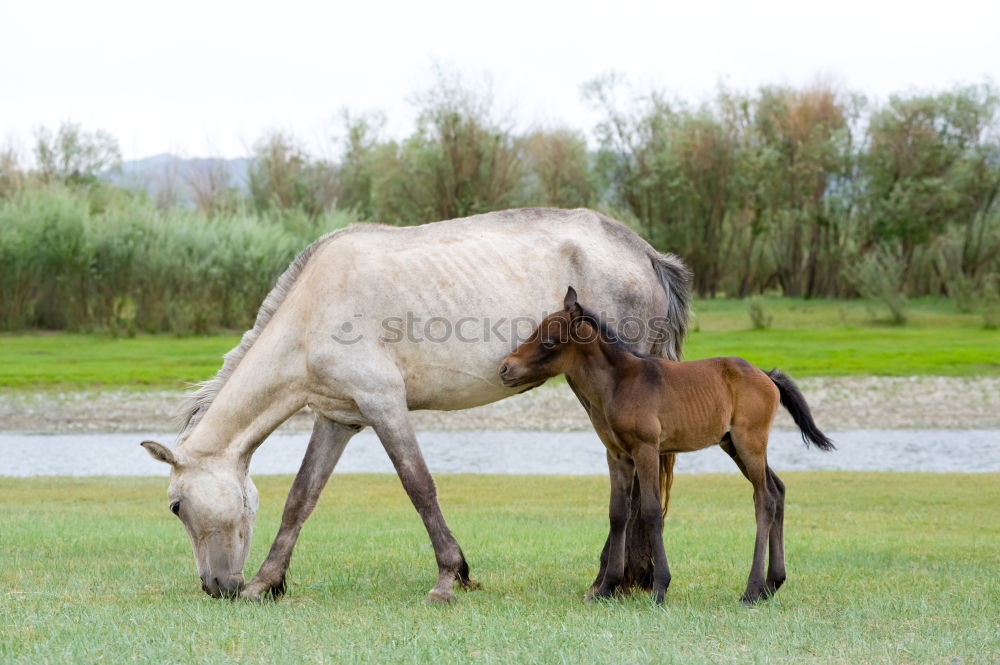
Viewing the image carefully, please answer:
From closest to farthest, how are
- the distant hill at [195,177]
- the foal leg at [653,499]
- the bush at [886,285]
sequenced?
the foal leg at [653,499] → the bush at [886,285] → the distant hill at [195,177]

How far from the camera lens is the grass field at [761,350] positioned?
27.8m

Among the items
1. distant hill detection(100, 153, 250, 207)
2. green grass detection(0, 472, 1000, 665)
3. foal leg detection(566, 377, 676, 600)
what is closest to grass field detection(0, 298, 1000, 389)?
green grass detection(0, 472, 1000, 665)

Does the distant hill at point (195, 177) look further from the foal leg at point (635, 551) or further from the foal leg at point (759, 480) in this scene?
the foal leg at point (759, 480)

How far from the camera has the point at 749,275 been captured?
5338cm

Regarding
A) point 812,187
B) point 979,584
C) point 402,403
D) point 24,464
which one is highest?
point 812,187

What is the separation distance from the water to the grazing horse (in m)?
11.3

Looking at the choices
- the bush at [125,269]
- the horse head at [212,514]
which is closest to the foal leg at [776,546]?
the horse head at [212,514]

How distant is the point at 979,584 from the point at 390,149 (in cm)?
4791

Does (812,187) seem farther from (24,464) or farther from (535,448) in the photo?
(24,464)

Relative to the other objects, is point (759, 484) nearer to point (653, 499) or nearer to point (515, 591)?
point (653, 499)

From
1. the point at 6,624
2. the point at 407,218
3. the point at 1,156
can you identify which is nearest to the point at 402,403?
the point at 6,624

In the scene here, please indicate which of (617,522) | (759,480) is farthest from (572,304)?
(759,480)

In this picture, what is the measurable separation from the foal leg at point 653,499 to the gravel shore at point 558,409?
56.6 ft

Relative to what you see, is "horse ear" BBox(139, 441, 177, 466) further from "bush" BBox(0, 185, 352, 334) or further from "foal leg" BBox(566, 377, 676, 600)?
"bush" BBox(0, 185, 352, 334)
